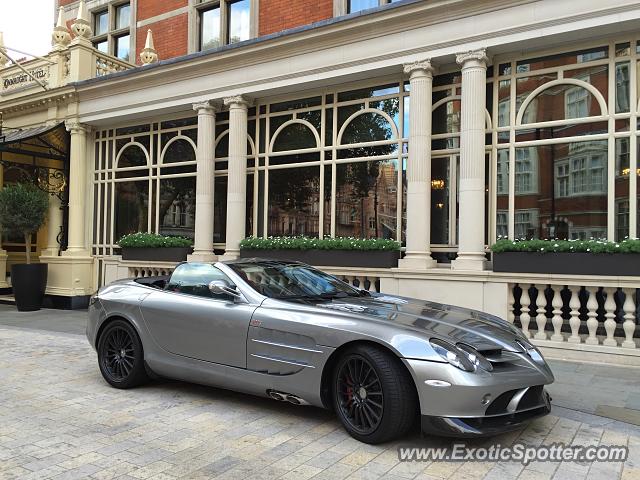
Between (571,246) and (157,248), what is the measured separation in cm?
841

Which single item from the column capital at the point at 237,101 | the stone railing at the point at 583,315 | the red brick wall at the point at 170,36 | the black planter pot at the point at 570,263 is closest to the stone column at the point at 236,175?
the column capital at the point at 237,101

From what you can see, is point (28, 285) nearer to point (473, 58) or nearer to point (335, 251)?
point (335, 251)

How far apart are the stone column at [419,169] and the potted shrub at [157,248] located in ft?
17.3

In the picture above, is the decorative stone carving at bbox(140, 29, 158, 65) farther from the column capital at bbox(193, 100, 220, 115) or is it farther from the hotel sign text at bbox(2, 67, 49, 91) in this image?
the column capital at bbox(193, 100, 220, 115)

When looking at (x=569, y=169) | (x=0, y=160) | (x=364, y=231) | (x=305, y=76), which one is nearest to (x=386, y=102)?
(x=305, y=76)

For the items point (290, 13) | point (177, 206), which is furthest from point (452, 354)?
point (290, 13)

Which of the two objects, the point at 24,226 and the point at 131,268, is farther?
the point at 24,226

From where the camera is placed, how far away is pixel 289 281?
5379mm

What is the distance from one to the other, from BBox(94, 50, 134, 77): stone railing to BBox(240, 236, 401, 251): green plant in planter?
280 inches

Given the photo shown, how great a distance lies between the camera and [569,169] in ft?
28.2

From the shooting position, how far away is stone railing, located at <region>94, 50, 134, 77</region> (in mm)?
14203

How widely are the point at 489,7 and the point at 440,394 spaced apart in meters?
7.00

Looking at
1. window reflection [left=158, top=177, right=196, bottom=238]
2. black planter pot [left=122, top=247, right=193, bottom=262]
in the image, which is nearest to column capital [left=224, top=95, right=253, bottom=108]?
window reflection [left=158, top=177, right=196, bottom=238]

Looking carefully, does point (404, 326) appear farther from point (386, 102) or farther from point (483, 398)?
point (386, 102)
